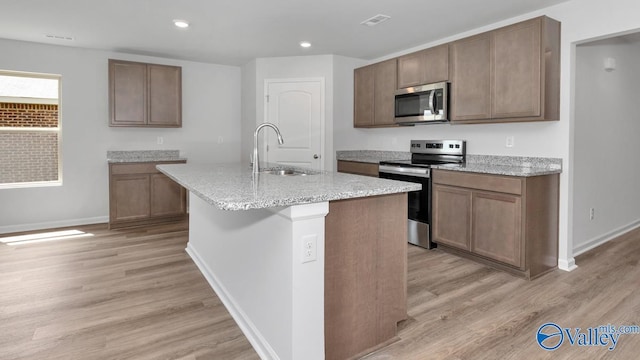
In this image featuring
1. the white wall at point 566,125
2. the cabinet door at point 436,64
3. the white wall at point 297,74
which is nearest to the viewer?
the white wall at point 566,125

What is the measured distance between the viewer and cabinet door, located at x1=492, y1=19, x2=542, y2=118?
119 inches

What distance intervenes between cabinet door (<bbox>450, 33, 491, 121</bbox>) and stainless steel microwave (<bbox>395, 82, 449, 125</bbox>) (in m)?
0.10

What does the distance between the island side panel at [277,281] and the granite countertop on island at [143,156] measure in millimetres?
2896

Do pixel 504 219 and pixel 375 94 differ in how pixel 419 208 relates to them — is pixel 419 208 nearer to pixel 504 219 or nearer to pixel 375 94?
pixel 504 219

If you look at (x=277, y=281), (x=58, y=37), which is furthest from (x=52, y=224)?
(x=277, y=281)

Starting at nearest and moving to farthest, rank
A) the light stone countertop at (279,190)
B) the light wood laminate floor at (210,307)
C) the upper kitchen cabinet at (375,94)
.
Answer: the light stone countertop at (279,190), the light wood laminate floor at (210,307), the upper kitchen cabinet at (375,94)

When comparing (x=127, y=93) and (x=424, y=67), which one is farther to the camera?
(x=127, y=93)

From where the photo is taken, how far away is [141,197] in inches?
185

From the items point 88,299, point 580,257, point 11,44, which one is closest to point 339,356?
point 88,299

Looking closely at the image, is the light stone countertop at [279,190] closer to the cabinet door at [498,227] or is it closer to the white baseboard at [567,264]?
the cabinet door at [498,227]

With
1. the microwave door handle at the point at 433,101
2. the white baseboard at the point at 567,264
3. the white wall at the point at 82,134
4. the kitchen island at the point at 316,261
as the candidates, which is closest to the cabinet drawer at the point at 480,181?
the microwave door handle at the point at 433,101

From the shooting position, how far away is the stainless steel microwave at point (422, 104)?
3.81 m

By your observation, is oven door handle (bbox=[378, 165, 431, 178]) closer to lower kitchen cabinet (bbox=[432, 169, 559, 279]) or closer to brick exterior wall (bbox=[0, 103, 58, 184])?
lower kitchen cabinet (bbox=[432, 169, 559, 279])

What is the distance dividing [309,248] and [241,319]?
0.92m
